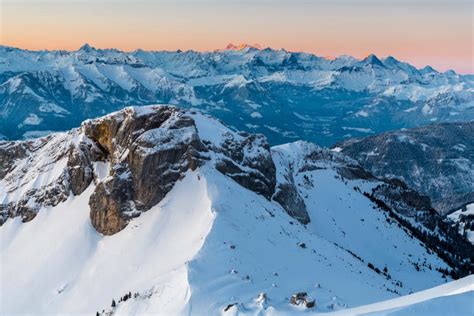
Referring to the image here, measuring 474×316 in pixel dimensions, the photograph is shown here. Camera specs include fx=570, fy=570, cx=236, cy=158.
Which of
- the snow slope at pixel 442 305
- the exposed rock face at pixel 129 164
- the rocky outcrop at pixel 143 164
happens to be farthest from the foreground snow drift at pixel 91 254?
the snow slope at pixel 442 305

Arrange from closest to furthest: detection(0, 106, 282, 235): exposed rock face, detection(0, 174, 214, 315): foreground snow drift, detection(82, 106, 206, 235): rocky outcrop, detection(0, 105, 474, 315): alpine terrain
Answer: detection(0, 105, 474, 315): alpine terrain < detection(0, 174, 214, 315): foreground snow drift < detection(82, 106, 206, 235): rocky outcrop < detection(0, 106, 282, 235): exposed rock face

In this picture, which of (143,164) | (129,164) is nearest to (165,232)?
(143,164)

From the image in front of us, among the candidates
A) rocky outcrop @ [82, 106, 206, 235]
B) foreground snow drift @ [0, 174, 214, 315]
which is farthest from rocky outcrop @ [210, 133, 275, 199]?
foreground snow drift @ [0, 174, 214, 315]

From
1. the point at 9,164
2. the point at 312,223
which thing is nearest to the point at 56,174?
the point at 9,164

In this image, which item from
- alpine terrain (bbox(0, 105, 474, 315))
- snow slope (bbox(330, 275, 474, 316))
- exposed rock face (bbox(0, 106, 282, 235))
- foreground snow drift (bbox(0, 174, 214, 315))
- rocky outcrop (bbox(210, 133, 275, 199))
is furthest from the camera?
rocky outcrop (bbox(210, 133, 275, 199))

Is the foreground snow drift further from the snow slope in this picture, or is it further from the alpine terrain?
the snow slope

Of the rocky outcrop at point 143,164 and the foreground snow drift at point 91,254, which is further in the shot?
the rocky outcrop at point 143,164

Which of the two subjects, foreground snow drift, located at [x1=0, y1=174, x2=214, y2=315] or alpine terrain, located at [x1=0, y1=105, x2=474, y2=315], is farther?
foreground snow drift, located at [x1=0, y1=174, x2=214, y2=315]

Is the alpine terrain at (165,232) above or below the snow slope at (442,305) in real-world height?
below

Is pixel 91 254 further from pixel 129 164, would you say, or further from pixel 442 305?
pixel 442 305

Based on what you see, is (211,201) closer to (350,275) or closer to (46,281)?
(350,275)

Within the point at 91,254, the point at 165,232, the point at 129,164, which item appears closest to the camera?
the point at 165,232

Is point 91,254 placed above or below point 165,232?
below

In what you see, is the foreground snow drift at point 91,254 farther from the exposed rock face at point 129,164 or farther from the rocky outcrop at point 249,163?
the rocky outcrop at point 249,163
